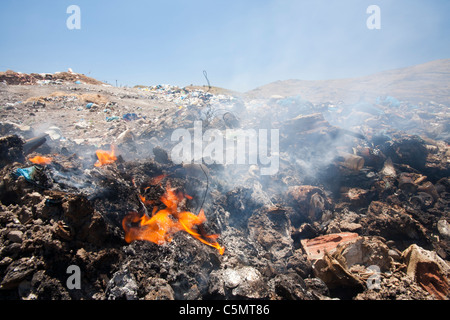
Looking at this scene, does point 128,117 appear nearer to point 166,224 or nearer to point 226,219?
point 226,219

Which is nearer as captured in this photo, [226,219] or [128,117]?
[226,219]

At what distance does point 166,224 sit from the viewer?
3.15 meters

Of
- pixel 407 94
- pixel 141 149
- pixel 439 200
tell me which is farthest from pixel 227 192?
pixel 407 94

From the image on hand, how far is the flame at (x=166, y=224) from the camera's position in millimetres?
2975

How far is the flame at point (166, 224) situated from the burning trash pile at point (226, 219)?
0.07 ft

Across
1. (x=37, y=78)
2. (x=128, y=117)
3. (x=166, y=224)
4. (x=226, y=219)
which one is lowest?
(x=226, y=219)

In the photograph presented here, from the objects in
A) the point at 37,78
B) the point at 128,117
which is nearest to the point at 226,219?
the point at 128,117

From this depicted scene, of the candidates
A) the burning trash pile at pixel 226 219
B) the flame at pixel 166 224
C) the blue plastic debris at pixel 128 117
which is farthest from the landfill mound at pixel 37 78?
the flame at pixel 166 224

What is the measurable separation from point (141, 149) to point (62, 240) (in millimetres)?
4259

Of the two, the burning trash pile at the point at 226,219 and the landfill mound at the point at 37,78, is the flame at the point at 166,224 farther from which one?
the landfill mound at the point at 37,78

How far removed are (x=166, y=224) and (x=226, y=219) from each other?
1560 mm

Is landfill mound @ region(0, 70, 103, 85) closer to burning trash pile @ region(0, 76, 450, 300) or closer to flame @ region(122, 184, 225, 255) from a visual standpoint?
burning trash pile @ region(0, 76, 450, 300)

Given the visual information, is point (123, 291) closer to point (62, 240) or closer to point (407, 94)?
point (62, 240)
